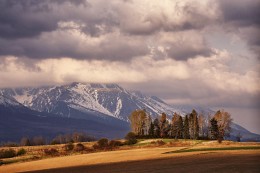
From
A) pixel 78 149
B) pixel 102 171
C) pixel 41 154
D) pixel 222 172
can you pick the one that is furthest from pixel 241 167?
pixel 78 149

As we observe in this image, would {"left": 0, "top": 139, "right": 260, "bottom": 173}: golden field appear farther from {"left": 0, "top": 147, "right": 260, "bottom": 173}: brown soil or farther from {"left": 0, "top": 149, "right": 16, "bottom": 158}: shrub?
{"left": 0, "top": 149, "right": 16, "bottom": 158}: shrub

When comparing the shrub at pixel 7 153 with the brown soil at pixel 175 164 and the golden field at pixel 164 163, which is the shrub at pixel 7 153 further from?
the brown soil at pixel 175 164

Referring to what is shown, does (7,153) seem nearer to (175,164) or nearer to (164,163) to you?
(164,163)

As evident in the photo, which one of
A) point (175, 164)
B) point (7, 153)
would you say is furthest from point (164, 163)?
point (7, 153)

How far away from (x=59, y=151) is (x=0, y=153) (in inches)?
923

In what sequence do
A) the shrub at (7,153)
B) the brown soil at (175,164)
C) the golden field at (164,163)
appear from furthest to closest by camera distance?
the shrub at (7,153) → the golden field at (164,163) → the brown soil at (175,164)

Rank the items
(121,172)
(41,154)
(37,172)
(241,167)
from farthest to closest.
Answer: (41,154), (37,172), (121,172), (241,167)

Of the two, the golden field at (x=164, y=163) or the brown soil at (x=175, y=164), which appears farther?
the golden field at (x=164, y=163)

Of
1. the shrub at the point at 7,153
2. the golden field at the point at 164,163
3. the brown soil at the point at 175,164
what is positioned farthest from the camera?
the shrub at the point at 7,153

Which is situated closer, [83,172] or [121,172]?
[121,172]

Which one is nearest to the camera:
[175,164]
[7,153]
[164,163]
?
[175,164]

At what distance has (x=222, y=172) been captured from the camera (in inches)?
2869

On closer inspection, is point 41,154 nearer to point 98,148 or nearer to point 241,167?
point 98,148

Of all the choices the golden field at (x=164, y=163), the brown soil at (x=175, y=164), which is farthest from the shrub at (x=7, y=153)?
the brown soil at (x=175, y=164)
